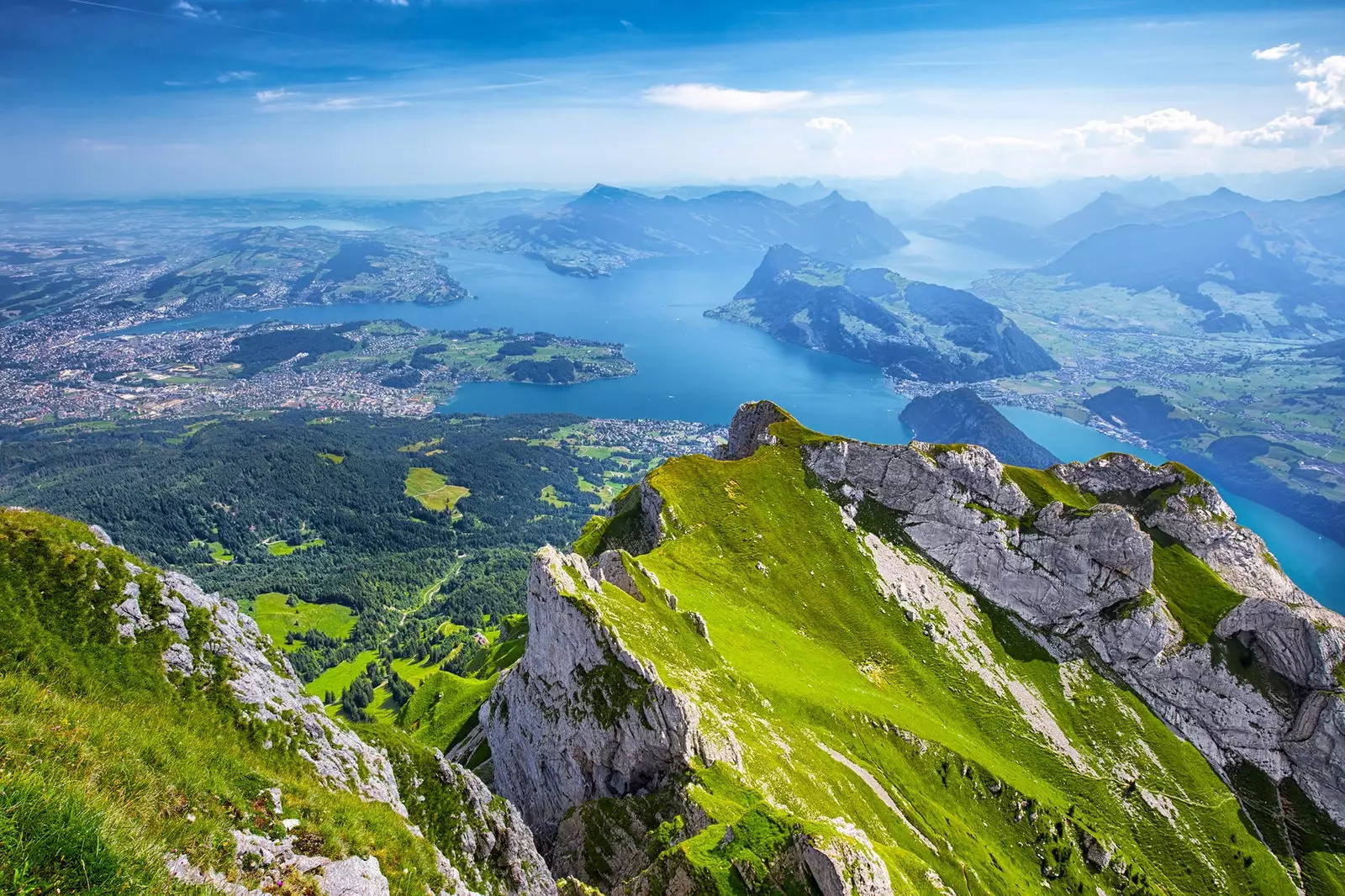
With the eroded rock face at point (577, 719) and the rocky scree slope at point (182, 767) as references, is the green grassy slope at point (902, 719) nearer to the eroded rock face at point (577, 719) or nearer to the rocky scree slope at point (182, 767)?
the eroded rock face at point (577, 719)

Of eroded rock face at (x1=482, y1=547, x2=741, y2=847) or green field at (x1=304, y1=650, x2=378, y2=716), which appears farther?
green field at (x1=304, y1=650, x2=378, y2=716)

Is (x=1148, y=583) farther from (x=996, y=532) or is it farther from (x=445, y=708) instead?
(x=445, y=708)

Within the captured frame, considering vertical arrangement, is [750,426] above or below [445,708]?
above

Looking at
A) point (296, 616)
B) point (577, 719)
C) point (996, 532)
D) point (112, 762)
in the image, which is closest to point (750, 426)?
point (996, 532)

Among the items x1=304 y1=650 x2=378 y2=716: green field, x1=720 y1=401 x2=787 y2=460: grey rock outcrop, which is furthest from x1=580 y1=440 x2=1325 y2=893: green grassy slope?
x1=304 y1=650 x2=378 y2=716: green field

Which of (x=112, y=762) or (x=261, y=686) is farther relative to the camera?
(x=261, y=686)

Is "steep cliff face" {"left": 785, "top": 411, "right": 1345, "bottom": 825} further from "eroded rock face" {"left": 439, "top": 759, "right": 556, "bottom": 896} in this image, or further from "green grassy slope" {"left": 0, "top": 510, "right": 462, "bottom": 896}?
"green grassy slope" {"left": 0, "top": 510, "right": 462, "bottom": 896}

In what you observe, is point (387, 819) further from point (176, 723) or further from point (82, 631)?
point (82, 631)
